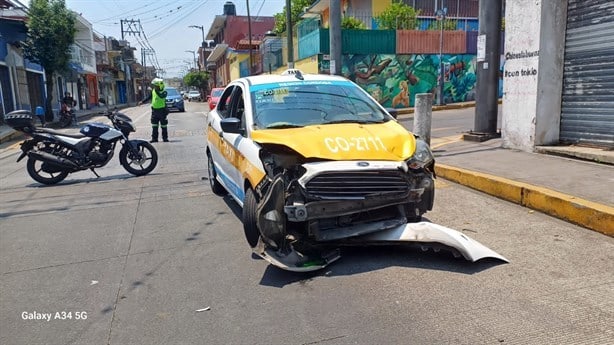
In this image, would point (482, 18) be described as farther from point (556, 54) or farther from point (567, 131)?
point (567, 131)

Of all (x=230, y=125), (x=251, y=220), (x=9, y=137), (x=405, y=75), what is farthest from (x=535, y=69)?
(x=9, y=137)

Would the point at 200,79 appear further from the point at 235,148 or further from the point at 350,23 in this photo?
the point at 235,148

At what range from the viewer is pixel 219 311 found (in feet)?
12.0

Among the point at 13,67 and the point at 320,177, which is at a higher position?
the point at 13,67

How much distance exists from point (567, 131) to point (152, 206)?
7.12 metres

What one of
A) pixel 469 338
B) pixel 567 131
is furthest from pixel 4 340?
pixel 567 131

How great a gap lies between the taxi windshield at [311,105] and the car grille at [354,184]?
A: 106cm

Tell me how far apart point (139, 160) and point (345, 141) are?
5.99m

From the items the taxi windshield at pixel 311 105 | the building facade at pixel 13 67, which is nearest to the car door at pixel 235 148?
the taxi windshield at pixel 311 105

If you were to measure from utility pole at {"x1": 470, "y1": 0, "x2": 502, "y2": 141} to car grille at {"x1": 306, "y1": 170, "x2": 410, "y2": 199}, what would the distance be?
6680mm

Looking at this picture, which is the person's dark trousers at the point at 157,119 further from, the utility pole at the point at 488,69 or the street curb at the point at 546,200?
the street curb at the point at 546,200

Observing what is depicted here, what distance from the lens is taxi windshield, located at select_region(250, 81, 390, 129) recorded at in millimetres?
5207

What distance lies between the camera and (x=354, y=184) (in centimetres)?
421

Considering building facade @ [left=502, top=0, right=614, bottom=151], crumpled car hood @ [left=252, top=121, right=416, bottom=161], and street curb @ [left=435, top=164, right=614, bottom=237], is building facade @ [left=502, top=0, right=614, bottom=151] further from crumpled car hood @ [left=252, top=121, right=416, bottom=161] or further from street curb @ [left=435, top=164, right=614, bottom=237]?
crumpled car hood @ [left=252, top=121, right=416, bottom=161]
